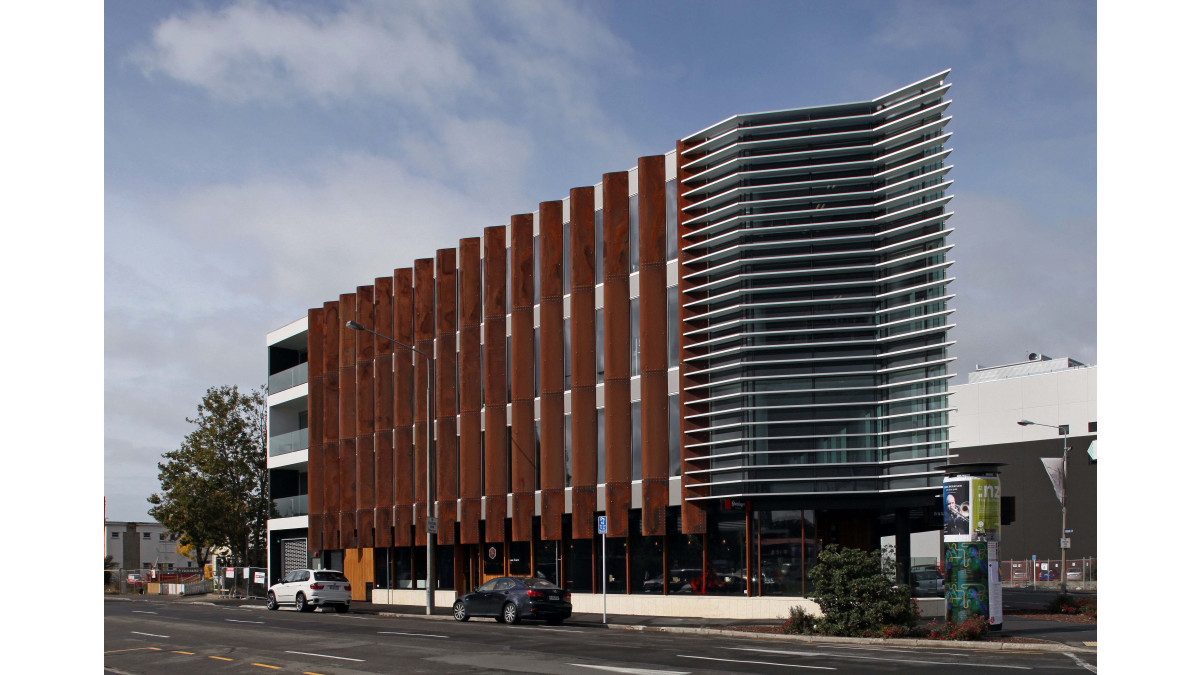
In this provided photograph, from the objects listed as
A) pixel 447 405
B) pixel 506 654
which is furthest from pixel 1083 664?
pixel 447 405

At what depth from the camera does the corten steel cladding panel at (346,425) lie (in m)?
48.2

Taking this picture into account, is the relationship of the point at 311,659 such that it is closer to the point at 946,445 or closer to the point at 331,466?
the point at 946,445

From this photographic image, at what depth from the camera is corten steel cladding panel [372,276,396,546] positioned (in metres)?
45.7

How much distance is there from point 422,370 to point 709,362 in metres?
16.4

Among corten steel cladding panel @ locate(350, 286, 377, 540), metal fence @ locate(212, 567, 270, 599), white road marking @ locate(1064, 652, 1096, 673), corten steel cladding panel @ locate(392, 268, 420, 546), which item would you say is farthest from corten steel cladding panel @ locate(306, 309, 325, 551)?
white road marking @ locate(1064, 652, 1096, 673)

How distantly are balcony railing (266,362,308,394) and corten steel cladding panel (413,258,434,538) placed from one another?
11796 millimetres

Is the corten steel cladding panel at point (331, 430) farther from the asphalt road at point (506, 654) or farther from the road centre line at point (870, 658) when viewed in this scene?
the road centre line at point (870, 658)

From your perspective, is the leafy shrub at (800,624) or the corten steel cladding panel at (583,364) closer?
the leafy shrub at (800,624)

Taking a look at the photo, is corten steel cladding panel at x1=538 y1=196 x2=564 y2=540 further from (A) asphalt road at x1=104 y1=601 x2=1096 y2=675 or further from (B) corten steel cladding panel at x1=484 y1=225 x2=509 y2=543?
(A) asphalt road at x1=104 y1=601 x2=1096 y2=675

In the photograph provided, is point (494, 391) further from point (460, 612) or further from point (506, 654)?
point (506, 654)

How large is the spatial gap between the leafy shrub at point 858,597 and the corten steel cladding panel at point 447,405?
20016 mm

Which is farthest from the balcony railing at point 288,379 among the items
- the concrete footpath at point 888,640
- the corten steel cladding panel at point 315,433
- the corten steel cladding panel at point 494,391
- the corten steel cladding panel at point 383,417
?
the concrete footpath at point 888,640

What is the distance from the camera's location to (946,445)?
28.5 metres

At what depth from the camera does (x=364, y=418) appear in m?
47.5
